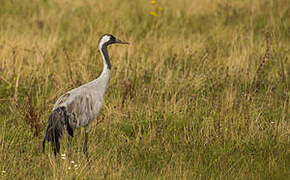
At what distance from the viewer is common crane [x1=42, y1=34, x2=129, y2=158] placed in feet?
14.9

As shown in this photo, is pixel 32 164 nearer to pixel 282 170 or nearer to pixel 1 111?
pixel 1 111

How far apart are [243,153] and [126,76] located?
214 cm

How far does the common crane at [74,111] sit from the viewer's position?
14.9ft

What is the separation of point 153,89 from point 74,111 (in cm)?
167

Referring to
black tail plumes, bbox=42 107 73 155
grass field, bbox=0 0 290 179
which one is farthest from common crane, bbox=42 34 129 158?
grass field, bbox=0 0 290 179

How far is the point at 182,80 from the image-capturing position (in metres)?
6.14

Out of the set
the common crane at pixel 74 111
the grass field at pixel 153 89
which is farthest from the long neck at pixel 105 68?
the grass field at pixel 153 89

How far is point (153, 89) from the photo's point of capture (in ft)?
20.2

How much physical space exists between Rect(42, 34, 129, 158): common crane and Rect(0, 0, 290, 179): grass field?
6.9 inches

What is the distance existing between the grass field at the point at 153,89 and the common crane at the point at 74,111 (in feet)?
0.58

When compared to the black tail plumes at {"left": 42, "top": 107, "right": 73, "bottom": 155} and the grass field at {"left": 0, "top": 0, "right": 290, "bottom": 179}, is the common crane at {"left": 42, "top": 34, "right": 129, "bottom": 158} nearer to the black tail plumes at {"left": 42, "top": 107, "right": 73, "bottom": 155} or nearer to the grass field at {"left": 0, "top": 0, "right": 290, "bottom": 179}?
the black tail plumes at {"left": 42, "top": 107, "right": 73, "bottom": 155}

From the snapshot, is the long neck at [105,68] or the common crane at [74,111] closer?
the common crane at [74,111]

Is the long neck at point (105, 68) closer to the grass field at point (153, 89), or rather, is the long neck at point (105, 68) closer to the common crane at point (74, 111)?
the common crane at point (74, 111)

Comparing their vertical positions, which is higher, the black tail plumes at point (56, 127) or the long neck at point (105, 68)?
the long neck at point (105, 68)
